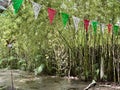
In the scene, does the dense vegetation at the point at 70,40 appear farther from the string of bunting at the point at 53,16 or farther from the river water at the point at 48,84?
the string of bunting at the point at 53,16

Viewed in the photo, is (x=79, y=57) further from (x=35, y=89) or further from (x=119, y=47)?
(x=35, y=89)

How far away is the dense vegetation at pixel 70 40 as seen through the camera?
11.2m

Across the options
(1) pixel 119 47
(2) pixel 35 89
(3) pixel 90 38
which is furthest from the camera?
(3) pixel 90 38

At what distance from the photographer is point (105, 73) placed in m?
11.8

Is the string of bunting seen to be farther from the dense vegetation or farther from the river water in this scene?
the river water

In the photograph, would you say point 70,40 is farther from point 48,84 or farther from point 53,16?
point 53,16

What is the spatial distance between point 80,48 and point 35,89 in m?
2.94

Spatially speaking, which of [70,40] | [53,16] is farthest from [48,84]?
[53,16]

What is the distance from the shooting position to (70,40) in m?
12.7

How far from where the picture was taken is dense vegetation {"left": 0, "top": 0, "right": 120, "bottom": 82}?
1122 cm

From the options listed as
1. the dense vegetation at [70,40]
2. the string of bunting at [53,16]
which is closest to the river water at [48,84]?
the dense vegetation at [70,40]

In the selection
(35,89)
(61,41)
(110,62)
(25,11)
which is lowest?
(35,89)

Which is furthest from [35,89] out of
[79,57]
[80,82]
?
[79,57]

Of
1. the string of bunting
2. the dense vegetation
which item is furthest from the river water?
the string of bunting
